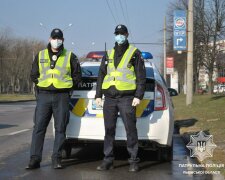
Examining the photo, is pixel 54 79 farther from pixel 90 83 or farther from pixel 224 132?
pixel 224 132

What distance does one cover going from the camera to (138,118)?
277 inches

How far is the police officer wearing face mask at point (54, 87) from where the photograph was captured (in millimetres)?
6801

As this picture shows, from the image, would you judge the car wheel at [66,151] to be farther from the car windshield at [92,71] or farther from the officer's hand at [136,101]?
the officer's hand at [136,101]

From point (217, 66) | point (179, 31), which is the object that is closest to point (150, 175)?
point (179, 31)

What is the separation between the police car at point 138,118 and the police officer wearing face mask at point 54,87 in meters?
0.32

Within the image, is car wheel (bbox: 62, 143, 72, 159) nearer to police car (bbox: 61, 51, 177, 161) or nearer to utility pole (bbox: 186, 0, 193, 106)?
police car (bbox: 61, 51, 177, 161)

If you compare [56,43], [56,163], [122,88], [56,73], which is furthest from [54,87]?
[56,163]

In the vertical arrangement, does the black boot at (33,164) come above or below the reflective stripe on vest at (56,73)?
below

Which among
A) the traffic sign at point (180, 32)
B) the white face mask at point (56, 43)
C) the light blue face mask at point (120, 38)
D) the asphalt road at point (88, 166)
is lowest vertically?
the asphalt road at point (88, 166)

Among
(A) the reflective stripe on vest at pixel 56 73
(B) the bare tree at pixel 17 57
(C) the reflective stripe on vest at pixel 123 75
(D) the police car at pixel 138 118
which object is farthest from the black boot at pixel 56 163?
(B) the bare tree at pixel 17 57

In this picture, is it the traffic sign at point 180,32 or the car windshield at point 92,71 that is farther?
the traffic sign at point 180,32

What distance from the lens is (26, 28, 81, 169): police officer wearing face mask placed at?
22.3 feet

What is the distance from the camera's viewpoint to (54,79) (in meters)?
6.77

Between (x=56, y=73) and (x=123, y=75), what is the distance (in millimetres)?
931
